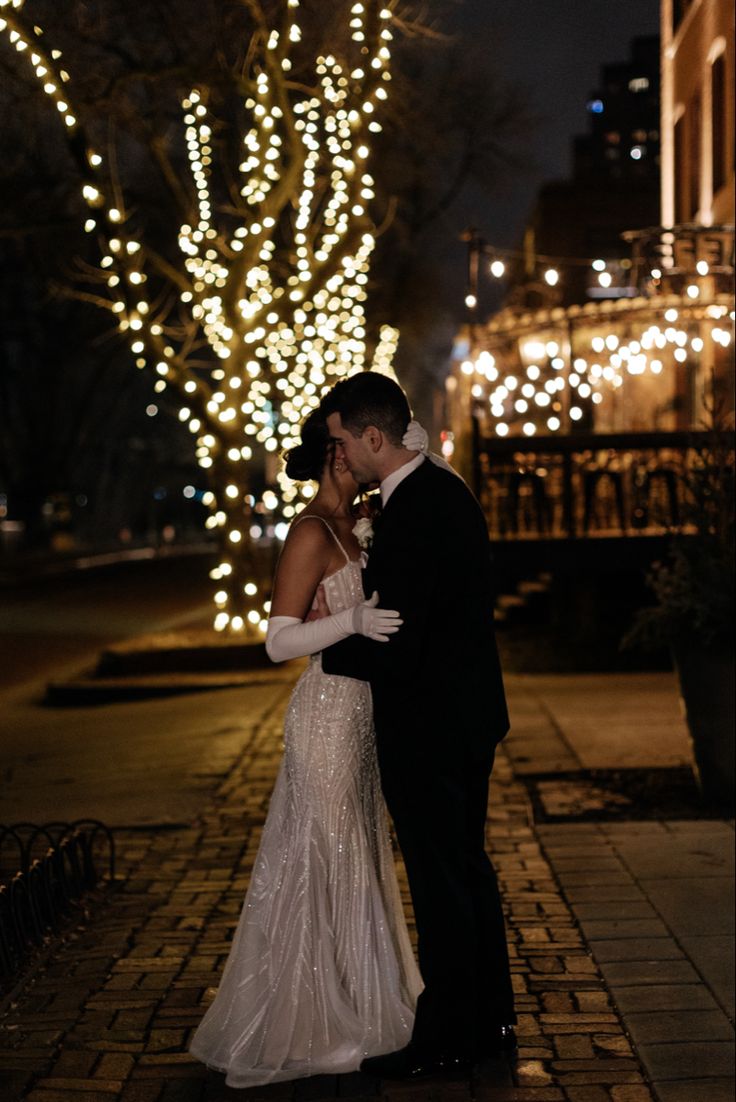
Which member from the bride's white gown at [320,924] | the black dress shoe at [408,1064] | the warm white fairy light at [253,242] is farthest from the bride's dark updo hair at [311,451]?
the warm white fairy light at [253,242]

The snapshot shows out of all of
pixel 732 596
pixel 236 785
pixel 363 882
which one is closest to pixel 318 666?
pixel 363 882

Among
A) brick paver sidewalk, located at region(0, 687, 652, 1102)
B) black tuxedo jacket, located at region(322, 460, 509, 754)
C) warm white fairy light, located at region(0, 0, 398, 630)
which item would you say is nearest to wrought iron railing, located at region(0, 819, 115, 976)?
brick paver sidewalk, located at region(0, 687, 652, 1102)

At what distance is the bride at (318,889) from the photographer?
4.68m

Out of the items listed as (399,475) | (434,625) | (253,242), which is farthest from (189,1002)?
(253,242)

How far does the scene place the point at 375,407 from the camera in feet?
14.9

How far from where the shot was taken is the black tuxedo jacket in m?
4.42

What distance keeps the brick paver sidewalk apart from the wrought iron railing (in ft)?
0.38

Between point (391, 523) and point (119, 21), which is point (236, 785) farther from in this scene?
point (119, 21)

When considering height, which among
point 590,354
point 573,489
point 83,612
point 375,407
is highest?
point 590,354

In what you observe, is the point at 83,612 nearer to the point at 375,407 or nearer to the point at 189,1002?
the point at 189,1002

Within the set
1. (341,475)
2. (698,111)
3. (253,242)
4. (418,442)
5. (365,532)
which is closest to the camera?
(418,442)

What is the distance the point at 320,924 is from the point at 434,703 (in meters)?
0.81

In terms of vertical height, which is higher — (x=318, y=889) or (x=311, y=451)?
(x=311, y=451)

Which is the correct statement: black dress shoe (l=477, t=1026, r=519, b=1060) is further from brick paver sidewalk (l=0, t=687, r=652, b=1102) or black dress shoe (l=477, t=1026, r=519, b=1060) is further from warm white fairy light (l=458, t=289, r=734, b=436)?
warm white fairy light (l=458, t=289, r=734, b=436)
